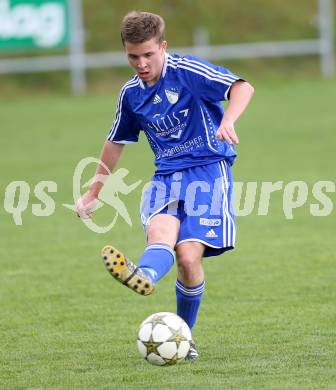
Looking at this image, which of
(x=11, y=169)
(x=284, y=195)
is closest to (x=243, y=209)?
(x=284, y=195)

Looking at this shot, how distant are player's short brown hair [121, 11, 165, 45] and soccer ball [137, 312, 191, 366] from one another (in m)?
1.40

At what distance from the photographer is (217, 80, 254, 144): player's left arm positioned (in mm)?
5070

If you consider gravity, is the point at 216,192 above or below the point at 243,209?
above

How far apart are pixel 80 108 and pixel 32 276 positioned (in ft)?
44.1

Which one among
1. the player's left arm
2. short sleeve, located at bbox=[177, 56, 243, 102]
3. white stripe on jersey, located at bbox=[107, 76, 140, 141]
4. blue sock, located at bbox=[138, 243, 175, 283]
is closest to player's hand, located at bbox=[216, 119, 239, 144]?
the player's left arm

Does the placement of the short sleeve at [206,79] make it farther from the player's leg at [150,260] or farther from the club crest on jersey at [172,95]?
the player's leg at [150,260]

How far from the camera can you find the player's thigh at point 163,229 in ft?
17.5

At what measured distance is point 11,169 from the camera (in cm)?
1441

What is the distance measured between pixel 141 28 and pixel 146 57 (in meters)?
0.16

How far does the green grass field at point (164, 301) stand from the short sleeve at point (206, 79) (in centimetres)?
138

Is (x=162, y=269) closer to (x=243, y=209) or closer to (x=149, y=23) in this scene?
(x=149, y=23)

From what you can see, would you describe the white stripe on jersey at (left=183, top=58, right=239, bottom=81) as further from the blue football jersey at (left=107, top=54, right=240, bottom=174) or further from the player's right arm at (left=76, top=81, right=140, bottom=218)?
the player's right arm at (left=76, top=81, right=140, bottom=218)

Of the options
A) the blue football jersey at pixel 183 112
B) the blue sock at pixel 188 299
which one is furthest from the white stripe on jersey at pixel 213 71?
the blue sock at pixel 188 299

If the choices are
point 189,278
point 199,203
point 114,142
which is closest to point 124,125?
point 114,142
